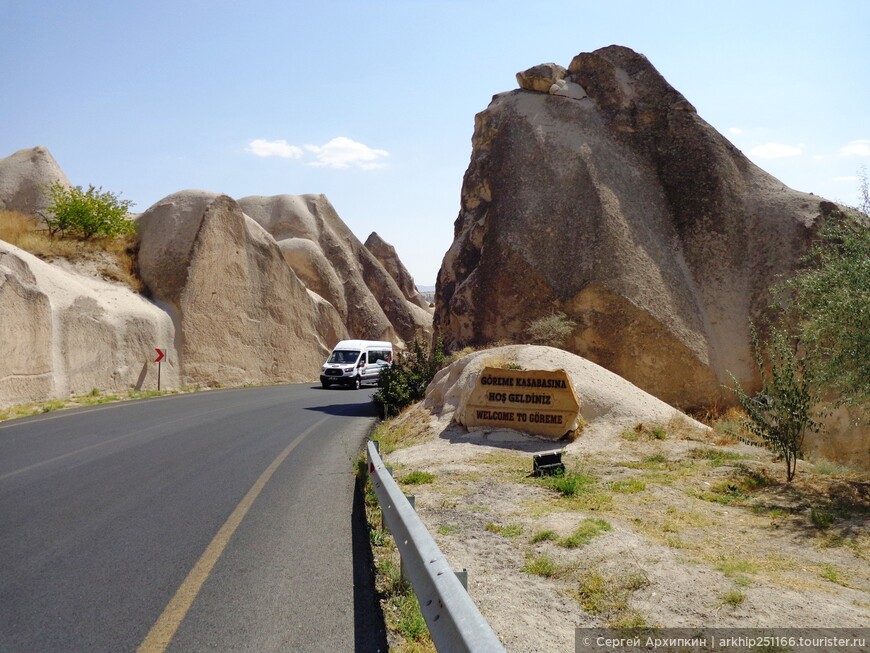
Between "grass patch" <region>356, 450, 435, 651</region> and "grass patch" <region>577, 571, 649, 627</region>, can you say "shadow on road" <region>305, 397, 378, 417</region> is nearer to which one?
"grass patch" <region>356, 450, 435, 651</region>

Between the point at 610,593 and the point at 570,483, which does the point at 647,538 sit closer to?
the point at 610,593

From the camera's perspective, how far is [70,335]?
2481cm

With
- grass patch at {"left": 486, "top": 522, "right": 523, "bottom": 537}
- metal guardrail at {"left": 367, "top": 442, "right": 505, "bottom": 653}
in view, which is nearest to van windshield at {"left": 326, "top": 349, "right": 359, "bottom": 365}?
grass patch at {"left": 486, "top": 522, "right": 523, "bottom": 537}

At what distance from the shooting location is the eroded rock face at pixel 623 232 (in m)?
30.7

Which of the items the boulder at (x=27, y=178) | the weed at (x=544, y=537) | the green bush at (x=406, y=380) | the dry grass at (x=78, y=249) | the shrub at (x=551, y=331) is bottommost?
the weed at (x=544, y=537)

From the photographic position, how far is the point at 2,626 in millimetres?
4344

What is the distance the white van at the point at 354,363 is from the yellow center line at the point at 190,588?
74.3 ft

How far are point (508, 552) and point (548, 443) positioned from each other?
20.6 feet

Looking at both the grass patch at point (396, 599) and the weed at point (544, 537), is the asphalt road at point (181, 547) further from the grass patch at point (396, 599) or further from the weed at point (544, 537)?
the weed at point (544, 537)

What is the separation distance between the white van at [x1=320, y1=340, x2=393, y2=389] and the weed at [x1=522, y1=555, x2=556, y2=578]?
24.5m

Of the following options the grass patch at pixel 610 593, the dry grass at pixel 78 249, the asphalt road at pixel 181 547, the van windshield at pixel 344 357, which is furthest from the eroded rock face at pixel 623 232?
the grass patch at pixel 610 593

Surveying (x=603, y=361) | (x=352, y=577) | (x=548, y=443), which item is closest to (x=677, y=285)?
(x=603, y=361)

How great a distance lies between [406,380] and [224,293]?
21227 millimetres

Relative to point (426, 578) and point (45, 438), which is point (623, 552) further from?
point (45, 438)
